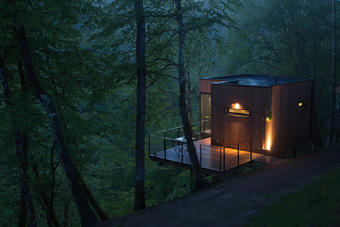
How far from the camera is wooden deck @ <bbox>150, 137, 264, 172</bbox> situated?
37.9 ft

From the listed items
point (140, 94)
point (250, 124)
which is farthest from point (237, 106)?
point (140, 94)

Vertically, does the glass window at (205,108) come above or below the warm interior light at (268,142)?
above

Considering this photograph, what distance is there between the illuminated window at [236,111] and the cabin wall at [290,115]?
1106 mm

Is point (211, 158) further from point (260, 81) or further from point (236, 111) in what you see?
point (260, 81)

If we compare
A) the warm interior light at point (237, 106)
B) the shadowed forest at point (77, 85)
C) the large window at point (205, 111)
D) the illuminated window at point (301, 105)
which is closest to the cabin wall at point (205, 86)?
the large window at point (205, 111)

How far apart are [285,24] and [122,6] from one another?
1224 cm

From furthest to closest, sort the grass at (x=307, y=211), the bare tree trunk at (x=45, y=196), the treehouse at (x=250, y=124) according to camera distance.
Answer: the treehouse at (x=250, y=124) → the bare tree trunk at (x=45, y=196) → the grass at (x=307, y=211)

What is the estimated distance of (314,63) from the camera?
16.9 m

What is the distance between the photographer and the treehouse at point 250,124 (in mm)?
12500

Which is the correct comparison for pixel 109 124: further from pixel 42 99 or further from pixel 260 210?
pixel 260 210

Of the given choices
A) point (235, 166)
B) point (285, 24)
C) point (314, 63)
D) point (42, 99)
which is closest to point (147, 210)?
point (235, 166)

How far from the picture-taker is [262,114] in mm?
12633

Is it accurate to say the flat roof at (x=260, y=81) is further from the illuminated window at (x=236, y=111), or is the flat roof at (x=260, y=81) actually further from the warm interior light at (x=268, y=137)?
the warm interior light at (x=268, y=137)

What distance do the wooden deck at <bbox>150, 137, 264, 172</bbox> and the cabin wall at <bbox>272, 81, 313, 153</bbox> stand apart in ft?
4.55
